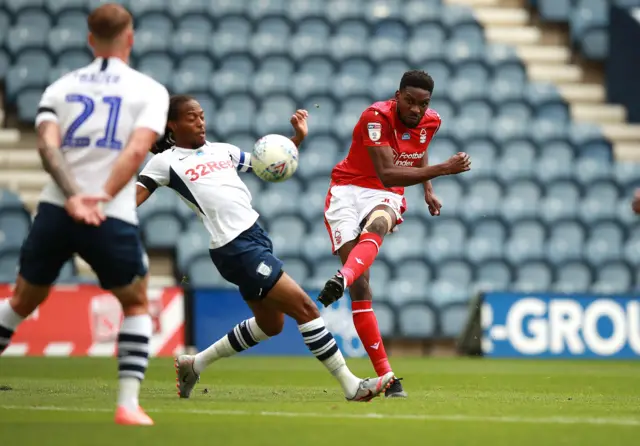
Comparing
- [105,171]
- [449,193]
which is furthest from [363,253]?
[449,193]

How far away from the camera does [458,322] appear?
14.4 m

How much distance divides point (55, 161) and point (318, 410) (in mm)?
1875

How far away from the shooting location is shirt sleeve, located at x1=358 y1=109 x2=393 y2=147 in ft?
25.3

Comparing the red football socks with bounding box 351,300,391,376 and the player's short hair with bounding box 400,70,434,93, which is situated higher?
the player's short hair with bounding box 400,70,434,93

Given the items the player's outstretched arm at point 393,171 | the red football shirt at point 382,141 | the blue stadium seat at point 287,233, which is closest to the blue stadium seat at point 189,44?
the blue stadium seat at point 287,233

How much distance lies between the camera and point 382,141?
25.3ft

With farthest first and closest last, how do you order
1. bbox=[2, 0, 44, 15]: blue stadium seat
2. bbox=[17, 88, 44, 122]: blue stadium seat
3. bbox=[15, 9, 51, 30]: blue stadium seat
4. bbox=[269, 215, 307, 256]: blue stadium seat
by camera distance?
1. bbox=[2, 0, 44, 15]: blue stadium seat
2. bbox=[15, 9, 51, 30]: blue stadium seat
3. bbox=[17, 88, 44, 122]: blue stadium seat
4. bbox=[269, 215, 307, 256]: blue stadium seat

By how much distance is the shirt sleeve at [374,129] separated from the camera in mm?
7727

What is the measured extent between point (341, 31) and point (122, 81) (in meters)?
13.0

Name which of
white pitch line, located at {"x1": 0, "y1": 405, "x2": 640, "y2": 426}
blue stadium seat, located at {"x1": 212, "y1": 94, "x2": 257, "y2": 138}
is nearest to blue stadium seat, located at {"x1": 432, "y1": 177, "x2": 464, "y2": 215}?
blue stadium seat, located at {"x1": 212, "y1": 94, "x2": 257, "y2": 138}

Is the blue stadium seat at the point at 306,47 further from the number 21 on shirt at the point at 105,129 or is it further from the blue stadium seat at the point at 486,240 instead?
the number 21 on shirt at the point at 105,129

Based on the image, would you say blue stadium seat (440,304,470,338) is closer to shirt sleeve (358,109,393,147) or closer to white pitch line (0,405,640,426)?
shirt sleeve (358,109,393,147)

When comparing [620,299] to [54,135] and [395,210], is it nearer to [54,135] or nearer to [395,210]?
[395,210]

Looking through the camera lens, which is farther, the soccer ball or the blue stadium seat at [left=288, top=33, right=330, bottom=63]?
the blue stadium seat at [left=288, top=33, right=330, bottom=63]
